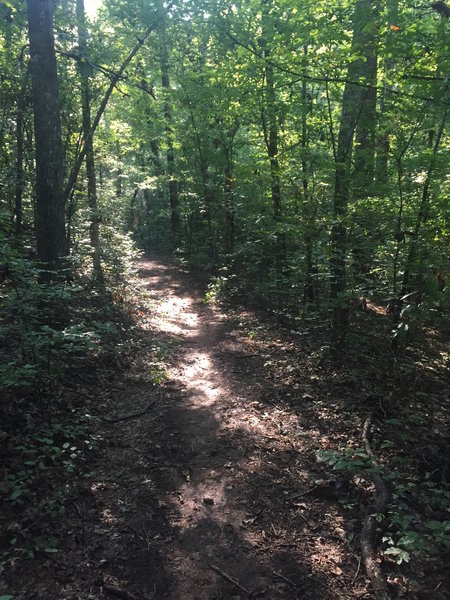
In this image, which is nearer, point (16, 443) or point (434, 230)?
point (16, 443)

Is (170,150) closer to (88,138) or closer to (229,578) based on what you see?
(88,138)

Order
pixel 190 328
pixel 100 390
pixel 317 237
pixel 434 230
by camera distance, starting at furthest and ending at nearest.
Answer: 1. pixel 190 328
2. pixel 317 237
3. pixel 100 390
4. pixel 434 230

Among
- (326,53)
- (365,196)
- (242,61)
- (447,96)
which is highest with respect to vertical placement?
(242,61)

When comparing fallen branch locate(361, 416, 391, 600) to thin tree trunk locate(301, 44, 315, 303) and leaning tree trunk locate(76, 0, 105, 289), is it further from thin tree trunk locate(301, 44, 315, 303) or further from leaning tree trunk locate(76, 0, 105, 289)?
leaning tree trunk locate(76, 0, 105, 289)

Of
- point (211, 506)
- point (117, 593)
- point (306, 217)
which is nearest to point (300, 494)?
point (211, 506)

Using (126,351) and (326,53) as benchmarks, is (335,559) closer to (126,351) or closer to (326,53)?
(126,351)

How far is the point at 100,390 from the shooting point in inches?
237

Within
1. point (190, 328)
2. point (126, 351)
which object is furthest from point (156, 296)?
point (126, 351)

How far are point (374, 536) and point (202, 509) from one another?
160cm

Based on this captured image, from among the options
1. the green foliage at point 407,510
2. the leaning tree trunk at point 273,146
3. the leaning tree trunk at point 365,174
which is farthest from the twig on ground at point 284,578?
the leaning tree trunk at point 273,146

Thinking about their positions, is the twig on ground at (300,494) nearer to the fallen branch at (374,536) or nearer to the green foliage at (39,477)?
the fallen branch at (374,536)

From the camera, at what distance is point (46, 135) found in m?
6.48

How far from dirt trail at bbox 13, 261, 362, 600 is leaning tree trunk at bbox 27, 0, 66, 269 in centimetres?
286

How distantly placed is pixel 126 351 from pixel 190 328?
2.66 meters
